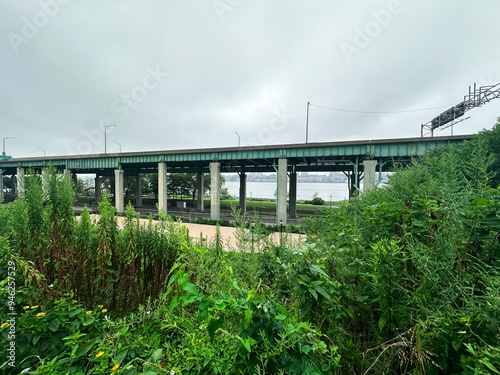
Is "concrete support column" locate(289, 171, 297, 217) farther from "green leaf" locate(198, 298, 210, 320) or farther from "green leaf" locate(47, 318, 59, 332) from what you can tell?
"green leaf" locate(198, 298, 210, 320)

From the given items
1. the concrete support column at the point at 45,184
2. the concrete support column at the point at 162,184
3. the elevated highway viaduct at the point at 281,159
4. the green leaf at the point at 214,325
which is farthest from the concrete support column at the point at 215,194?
the green leaf at the point at 214,325

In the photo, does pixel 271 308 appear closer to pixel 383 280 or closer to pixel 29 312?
pixel 383 280

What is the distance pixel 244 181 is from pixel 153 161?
651 inches

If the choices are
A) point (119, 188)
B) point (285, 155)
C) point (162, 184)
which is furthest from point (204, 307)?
point (119, 188)

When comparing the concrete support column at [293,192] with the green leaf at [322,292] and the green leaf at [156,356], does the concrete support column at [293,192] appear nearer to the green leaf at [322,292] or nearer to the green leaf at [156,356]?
the green leaf at [156,356]

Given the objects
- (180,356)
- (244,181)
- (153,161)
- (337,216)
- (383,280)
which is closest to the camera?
(383,280)

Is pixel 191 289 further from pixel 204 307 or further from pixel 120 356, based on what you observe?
pixel 120 356

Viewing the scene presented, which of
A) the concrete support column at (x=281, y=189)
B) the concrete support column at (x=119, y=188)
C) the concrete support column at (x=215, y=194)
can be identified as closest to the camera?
the concrete support column at (x=281, y=189)

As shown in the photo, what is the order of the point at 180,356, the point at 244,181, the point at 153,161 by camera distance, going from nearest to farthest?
the point at 180,356 → the point at 153,161 → the point at 244,181

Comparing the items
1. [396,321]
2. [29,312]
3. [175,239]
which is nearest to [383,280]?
[396,321]

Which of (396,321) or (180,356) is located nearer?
(396,321)

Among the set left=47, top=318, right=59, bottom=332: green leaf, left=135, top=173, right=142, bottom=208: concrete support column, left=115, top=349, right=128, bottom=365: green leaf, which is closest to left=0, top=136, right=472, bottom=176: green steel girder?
left=135, top=173, right=142, bottom=208: concrete support column

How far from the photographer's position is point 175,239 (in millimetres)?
3248

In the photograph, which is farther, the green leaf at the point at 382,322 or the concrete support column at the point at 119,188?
the concrete support column at the point at 119,188
